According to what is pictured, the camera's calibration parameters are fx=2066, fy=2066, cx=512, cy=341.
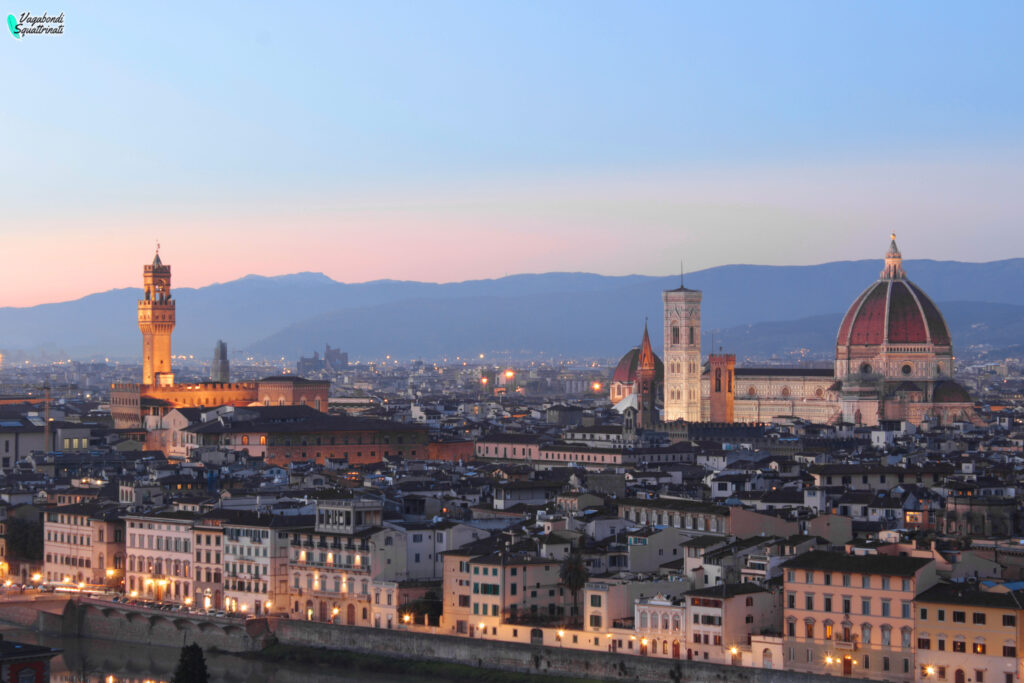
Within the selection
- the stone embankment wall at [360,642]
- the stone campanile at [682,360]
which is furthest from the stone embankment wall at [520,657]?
the stone campanile at [682,360]

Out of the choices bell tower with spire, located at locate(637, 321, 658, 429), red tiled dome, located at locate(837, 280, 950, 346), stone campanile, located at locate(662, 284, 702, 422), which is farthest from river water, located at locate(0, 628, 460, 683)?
red tiled dome, located at locate(837, 280, 950, 346)

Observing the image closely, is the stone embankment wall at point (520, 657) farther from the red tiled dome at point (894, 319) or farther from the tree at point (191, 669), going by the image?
the red tiled dome at point (894, 319)

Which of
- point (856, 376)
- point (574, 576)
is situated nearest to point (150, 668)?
point (574, 576)

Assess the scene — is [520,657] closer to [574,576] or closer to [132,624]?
[574,576]

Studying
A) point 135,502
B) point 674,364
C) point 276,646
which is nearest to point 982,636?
point 276,646

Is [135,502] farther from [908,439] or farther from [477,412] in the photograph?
[477,412]
